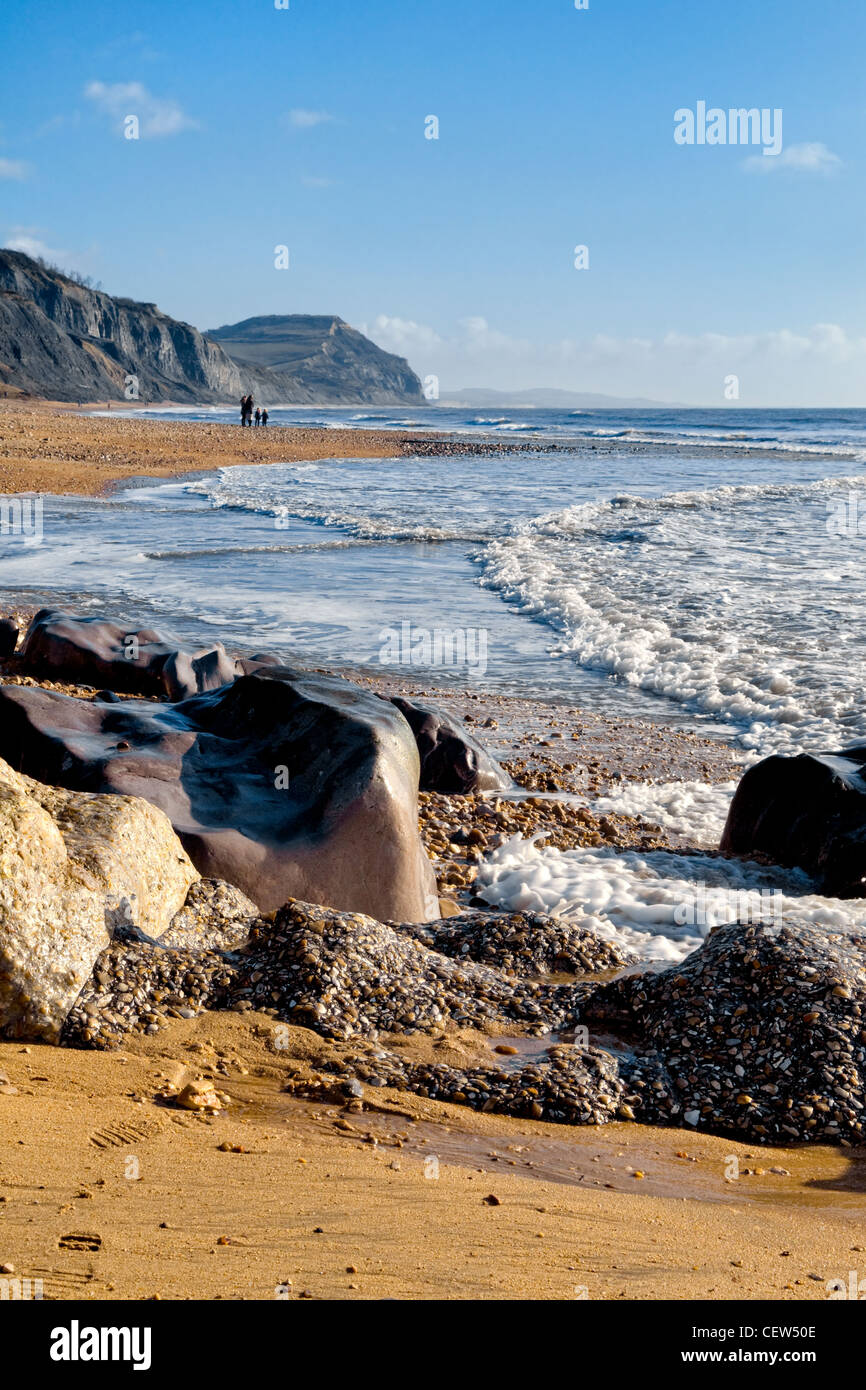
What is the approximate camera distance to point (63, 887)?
3.72m

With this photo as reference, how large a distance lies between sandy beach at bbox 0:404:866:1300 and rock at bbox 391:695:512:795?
3.47 m

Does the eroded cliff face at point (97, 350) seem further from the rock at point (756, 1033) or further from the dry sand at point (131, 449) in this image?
the rock at point (756, 1033)

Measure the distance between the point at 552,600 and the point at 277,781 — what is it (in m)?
9.58

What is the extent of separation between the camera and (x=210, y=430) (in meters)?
53.8

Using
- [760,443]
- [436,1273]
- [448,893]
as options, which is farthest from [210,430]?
[436,1273]

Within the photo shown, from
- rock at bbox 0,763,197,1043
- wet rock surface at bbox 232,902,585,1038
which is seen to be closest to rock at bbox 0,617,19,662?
rock at bbox 0,763,197,1043

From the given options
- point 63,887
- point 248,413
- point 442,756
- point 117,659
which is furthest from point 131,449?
point 63,887

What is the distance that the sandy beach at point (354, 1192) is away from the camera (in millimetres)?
2387

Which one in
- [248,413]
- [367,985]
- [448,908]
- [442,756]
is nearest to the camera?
[367,985]

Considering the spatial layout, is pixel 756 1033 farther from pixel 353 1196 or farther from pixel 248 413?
pixel 248 413
